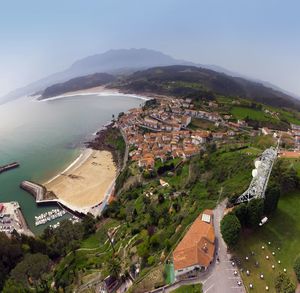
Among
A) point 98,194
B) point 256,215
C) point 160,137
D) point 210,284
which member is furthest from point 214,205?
point 160,137

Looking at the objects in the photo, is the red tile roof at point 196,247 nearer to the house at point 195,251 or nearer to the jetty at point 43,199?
the house at point 195,251

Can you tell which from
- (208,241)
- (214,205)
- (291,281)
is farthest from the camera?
(214,205)

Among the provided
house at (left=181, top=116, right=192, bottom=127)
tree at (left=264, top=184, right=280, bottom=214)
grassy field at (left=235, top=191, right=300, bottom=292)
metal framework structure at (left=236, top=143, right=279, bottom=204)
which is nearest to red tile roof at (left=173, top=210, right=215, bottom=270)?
grassy field at (left=235, top=191, right=300, bottom=292)

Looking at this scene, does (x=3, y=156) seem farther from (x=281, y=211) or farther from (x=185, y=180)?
(x=281, y=211)

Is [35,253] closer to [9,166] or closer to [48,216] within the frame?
[48,216]

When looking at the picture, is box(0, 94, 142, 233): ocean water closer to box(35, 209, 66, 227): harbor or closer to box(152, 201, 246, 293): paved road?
box(35, 209, 66, 227): harbor

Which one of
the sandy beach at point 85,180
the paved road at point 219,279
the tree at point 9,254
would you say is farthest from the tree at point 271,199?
the sandy beach at point 85,180
